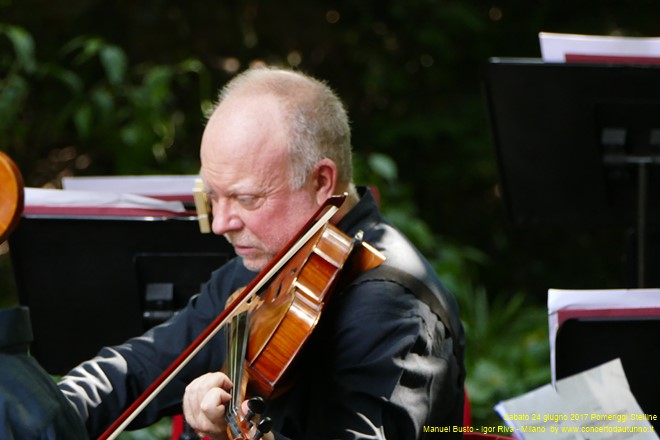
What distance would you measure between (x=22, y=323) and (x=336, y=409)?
2.17 ft

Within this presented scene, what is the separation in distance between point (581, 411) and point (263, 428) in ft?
1.71

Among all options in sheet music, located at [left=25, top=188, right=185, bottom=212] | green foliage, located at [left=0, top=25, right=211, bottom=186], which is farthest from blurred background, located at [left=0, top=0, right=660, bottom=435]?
sheet music, located at [left=25, top=188, right=185, bottom=212]

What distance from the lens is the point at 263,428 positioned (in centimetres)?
163

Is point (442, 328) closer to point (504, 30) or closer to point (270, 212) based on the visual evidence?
point (270, 212)

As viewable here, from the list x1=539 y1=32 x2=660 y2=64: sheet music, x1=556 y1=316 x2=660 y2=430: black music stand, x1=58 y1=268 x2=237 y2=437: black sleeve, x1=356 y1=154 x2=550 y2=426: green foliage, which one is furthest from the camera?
x1=356 y1=154 x2=550 y2=426: green foliage

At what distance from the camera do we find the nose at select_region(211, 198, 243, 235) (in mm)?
2085

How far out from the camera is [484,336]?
173 inches

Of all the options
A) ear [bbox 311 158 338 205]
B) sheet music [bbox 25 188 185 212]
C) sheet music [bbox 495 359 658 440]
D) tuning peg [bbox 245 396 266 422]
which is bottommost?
sheet music [bbox 495 359 658 440]

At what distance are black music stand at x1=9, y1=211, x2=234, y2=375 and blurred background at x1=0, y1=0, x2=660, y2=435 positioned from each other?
85.3 inches

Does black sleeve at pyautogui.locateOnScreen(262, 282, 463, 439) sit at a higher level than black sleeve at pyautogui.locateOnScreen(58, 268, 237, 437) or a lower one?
higher

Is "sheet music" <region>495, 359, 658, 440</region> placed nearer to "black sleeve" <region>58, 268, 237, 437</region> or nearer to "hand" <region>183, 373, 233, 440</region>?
"hand" <region>183, 373, 233, 440</region>

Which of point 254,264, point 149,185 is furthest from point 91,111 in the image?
point 254,264

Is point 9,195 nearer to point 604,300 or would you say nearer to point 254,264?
point 254,264

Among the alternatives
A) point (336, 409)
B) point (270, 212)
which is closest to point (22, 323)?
point (336, 409)
